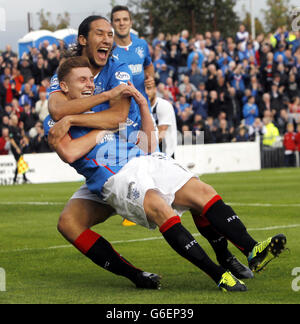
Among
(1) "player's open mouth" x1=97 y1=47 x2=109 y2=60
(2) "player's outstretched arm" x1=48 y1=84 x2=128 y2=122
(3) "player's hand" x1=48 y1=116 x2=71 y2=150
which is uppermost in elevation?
(1) "player's open mouth" x1=97 y1=47 x2=109 y2=60

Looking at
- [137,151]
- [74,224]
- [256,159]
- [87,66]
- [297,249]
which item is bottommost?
[256,159]

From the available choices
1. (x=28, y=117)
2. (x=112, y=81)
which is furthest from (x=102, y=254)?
(x=28, y=117)

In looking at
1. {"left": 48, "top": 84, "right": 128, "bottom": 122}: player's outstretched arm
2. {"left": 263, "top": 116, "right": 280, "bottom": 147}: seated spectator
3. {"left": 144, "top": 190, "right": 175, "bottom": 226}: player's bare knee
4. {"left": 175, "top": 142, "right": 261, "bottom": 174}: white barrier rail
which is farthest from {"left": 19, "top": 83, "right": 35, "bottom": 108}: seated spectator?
{"left": 144, "top": 190, "right": 175, "bottom": 226}: player's bare knee

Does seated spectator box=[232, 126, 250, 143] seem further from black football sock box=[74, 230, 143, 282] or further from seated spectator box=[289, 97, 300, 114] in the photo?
black football sock box=[74, 230, 143, 282]

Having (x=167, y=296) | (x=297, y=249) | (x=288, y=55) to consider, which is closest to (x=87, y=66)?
(x=167, y=296)

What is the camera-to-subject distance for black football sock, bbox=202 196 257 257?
5.69 meters

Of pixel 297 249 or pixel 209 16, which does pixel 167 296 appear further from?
pixel 209 16

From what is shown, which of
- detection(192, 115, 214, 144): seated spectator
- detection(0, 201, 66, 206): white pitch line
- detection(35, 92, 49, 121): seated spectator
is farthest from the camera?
detection(192, 115, 214, 144): seated spectator

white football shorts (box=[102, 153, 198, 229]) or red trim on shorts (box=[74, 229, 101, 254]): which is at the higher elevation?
white football shorts (box=[102, 153, 198, 229])

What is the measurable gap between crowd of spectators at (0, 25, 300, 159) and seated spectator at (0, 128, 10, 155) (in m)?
0.03

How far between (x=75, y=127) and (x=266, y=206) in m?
6.95

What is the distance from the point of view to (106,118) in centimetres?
584

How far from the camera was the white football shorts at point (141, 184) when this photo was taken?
218 inches

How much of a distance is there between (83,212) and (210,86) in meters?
21.0
